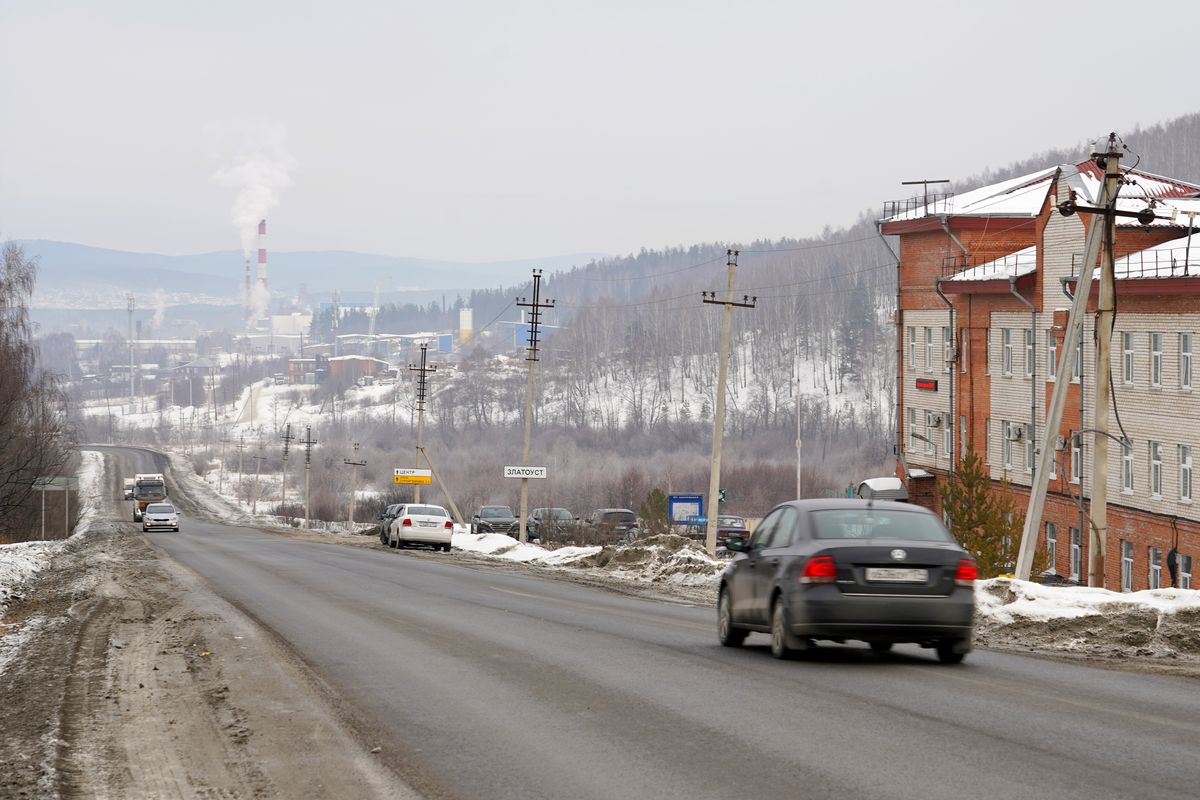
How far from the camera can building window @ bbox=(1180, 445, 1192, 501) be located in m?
45.2

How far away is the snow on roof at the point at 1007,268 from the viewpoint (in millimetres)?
58188

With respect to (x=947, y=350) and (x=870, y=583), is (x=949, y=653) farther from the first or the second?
(x=947, y=350)

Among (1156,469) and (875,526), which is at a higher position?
(875,526)

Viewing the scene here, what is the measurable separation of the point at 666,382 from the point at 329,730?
167842 mm

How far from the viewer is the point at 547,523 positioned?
258 feet

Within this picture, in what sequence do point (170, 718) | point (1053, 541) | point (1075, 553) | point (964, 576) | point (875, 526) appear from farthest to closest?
1. point (1053, 541)
2. point (1075, 553)
3. point (875, 526)
4. point (964, 576)
5. point (170, 718)

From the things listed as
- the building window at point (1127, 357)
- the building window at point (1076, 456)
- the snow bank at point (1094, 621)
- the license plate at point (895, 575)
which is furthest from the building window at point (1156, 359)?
the license plate at point (895, 575)

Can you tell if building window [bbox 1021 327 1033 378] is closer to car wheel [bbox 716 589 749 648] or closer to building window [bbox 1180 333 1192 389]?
building window [bbox 1180 333 1192 389]

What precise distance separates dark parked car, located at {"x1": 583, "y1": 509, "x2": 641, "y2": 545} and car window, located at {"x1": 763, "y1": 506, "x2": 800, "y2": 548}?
6307 centimetres

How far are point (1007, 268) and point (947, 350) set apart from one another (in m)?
5.86

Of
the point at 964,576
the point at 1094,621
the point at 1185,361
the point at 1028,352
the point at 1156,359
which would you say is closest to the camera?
the point at 964,576

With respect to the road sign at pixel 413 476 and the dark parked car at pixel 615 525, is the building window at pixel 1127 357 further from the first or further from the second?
the road sign at pixel 413 476

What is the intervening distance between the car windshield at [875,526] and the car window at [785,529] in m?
0.26

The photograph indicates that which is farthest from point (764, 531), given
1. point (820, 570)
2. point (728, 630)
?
point (820, 570)
